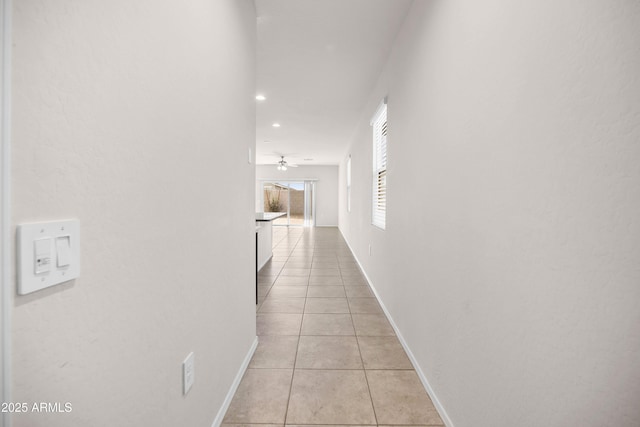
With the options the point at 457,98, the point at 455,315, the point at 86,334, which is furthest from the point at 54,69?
the point at 455,315

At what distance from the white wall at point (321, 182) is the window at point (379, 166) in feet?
26.5

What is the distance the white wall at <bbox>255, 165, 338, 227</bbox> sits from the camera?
39.4 feet

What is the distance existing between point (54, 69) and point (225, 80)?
1098mm

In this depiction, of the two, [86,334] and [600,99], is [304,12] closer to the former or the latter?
[600,99]

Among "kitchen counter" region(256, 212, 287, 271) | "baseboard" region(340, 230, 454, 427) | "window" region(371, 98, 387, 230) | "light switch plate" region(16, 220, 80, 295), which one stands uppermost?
"window" region(371, 98, 387, 230)

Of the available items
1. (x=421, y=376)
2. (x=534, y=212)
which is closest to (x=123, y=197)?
(x=534, y=212)

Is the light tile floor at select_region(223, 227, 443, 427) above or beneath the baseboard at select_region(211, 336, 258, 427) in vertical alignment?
beneath

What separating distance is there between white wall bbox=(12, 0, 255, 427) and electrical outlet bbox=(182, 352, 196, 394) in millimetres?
33

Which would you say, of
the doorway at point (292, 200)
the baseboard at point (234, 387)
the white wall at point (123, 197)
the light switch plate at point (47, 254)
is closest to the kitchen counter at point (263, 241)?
the baseboard at point (234, 387)

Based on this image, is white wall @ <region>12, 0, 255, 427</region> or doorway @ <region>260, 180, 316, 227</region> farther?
doorway @ <region>260, 180, 316, 227</region>

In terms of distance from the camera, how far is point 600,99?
70cm

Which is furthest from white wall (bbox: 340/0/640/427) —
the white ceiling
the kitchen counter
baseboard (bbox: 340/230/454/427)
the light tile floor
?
the kitchen counter

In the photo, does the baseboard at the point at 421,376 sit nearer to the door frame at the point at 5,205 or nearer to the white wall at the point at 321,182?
the door frame at the point at 5,205

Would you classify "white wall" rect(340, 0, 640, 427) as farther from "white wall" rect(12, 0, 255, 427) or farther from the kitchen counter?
the kitchen counter
